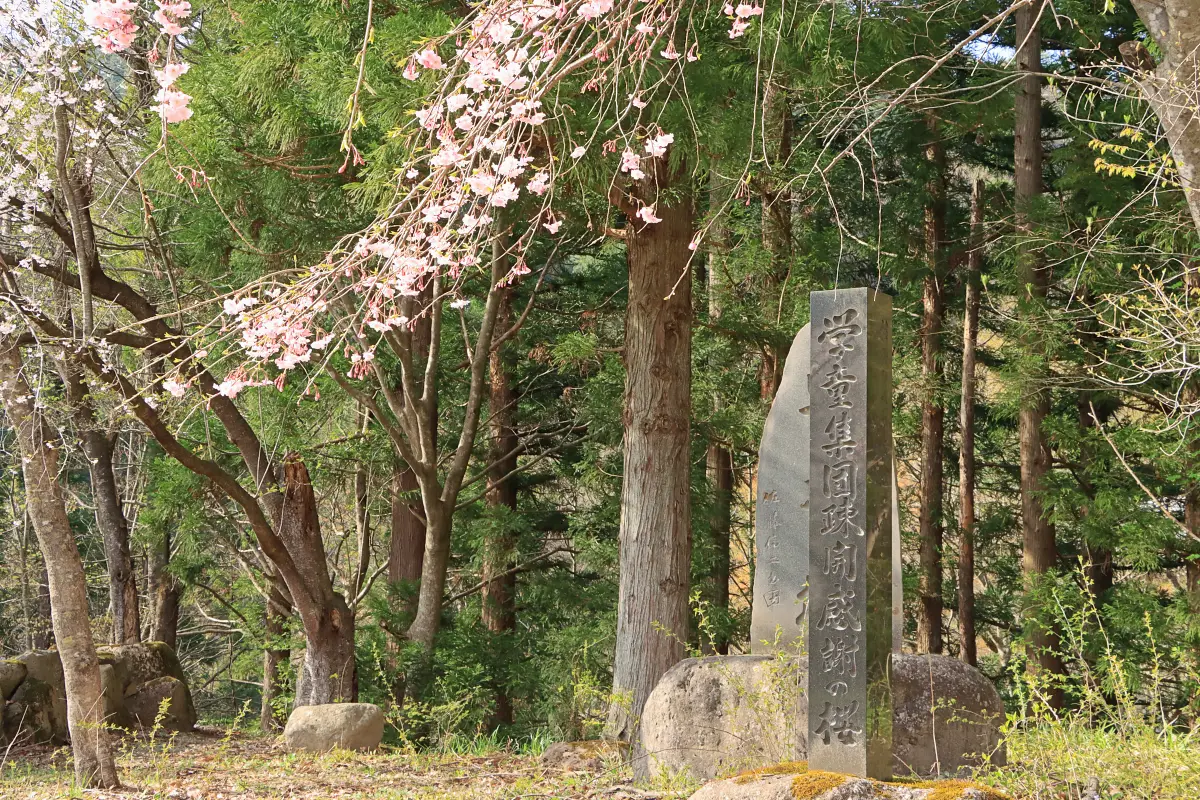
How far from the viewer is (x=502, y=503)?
43.8 feet

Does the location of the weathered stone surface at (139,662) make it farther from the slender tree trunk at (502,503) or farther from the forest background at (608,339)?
the slender tree trunk at (502,503)

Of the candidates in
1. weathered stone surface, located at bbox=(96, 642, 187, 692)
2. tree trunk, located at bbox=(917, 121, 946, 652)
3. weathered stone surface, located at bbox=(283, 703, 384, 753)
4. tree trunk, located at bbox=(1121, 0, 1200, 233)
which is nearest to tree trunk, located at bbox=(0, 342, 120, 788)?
weathered stone surface, located at bbox=(283, 703, 384, 753)

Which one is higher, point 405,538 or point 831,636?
point 405,538

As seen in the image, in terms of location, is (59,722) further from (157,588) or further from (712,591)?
(712,591)

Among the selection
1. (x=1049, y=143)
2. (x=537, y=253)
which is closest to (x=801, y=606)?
(x=537, y=253)

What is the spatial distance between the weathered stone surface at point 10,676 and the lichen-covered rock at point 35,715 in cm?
4

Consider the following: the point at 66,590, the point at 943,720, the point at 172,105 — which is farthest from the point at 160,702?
the point at 172,105

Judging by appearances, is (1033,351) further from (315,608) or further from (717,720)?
(315,608)

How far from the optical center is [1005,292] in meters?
11.4

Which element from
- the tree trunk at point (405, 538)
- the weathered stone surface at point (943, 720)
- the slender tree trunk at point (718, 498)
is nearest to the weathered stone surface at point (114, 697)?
the tree trunk at point (405, 538)

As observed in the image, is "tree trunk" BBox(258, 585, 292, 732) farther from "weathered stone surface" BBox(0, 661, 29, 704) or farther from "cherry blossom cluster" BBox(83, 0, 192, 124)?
"cherry blossom cluster" BBox(83, 0, 192, 124)

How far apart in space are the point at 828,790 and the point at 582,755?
150 inches

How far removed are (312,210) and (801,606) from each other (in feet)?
17.8

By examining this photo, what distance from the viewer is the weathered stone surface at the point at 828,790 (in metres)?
3.42
